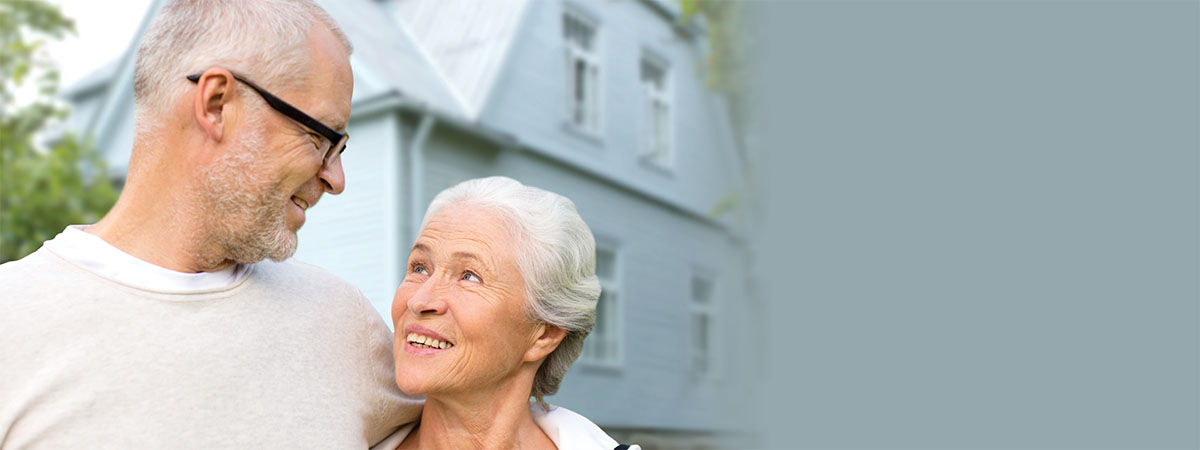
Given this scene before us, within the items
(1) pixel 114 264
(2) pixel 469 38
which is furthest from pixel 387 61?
(1) pixel 114 264

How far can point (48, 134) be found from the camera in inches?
373

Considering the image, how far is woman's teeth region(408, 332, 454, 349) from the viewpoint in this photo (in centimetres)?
167

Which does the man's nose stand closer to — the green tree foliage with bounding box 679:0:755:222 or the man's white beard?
the man's white beard

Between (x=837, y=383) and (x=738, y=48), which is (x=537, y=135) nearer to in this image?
(x=738, y=48)

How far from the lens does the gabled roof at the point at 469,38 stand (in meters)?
8.23

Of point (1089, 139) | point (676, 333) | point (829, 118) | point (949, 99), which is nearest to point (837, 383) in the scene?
point (829, 118)

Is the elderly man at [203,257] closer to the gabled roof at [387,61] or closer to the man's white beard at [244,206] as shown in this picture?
the man's white beard at [244,206]

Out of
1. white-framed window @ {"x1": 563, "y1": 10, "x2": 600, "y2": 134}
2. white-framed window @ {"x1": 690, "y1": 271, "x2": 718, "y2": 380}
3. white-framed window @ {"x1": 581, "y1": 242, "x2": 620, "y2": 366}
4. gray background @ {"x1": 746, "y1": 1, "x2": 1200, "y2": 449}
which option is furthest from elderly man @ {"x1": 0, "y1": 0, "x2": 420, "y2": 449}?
white-framed window @ {"x1": 690, "y1": 271, "x2": 718, "y2": 380}

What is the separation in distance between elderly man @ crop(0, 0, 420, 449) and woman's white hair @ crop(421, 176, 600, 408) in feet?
1.04

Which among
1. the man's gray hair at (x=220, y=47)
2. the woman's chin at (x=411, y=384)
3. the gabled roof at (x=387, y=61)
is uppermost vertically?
the gabled roof at (x=387, y=61)

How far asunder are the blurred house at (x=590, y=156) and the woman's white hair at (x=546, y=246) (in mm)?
5492

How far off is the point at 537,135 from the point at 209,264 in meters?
7.08

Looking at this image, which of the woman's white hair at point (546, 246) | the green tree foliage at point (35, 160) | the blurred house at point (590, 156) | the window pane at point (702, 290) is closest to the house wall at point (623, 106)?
the blurred house at point (590, 156)

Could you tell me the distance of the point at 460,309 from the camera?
1.68 meters
